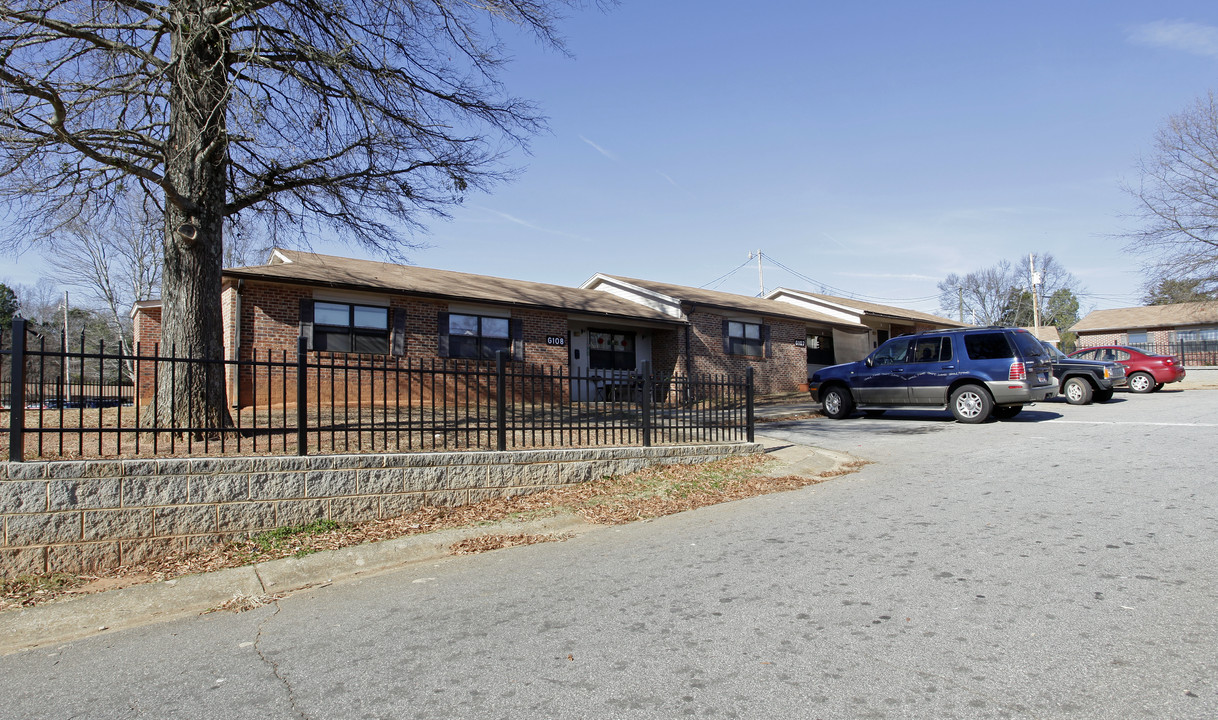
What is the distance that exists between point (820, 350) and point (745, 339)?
636cm

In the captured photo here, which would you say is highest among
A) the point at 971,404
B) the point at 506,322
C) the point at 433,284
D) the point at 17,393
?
the point at 433,284

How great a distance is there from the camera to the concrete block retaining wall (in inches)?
205

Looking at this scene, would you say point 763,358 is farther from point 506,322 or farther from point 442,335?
point 442,335

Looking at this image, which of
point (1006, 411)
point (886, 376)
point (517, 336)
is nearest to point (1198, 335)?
point (1006, 411)

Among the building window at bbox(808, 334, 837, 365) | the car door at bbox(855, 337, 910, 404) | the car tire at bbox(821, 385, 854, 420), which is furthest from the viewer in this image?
the building window at bbox(808, 334, 837, 365)

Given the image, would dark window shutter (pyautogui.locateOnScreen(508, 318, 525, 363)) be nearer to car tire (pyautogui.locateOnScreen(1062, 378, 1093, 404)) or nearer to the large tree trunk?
the large tree trunk

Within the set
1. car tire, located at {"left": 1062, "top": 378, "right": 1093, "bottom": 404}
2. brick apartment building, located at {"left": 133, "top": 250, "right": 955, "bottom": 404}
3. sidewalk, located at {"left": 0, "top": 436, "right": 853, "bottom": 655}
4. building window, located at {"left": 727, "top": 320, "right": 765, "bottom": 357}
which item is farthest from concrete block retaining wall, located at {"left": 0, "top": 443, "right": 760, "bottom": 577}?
building window, located at {"left": 727, "top": 320, "right": 765, "bottom": 357}

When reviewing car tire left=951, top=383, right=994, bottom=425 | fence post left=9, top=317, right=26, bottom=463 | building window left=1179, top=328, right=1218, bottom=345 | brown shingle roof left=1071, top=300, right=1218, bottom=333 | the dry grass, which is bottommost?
the dry grass

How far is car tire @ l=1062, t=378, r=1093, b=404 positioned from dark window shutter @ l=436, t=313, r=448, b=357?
15.1 metres

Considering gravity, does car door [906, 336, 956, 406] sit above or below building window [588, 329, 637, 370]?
below

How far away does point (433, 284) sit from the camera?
54.3 feet

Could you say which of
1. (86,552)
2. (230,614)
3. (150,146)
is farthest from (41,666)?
(150,146)

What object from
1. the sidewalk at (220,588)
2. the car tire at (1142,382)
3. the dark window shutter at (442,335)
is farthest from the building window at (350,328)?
the car tire at (1142,382)

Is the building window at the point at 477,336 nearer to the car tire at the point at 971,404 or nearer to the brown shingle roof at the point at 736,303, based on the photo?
the brown shingle roof at the point at 736,303
